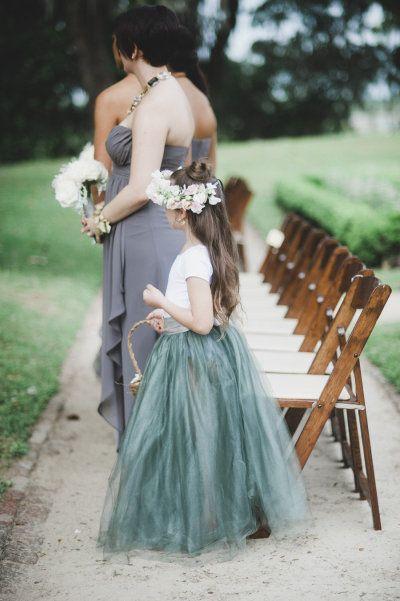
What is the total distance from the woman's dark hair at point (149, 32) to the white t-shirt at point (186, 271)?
3.49 ft

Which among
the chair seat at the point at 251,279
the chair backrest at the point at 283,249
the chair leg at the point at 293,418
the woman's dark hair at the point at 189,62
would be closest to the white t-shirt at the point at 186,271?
the chair leg at the point at 293,418

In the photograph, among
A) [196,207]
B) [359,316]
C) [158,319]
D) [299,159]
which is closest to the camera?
[196,207]

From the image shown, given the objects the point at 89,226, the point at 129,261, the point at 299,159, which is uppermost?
the point at 89,226

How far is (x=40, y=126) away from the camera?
88.6ft

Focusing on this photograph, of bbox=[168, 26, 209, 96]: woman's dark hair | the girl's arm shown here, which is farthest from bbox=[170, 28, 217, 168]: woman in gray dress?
the girl's arm

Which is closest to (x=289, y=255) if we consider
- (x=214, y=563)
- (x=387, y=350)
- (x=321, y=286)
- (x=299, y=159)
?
(x=387, y=350)

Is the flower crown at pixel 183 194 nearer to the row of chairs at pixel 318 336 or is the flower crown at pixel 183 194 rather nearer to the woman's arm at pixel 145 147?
the woman's arm at pixel 145 147

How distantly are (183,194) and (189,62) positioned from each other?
6.59 ft

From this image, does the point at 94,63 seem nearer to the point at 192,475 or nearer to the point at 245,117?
the point at 192,475

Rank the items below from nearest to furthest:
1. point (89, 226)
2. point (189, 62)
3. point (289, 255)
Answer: point (89, 226)
point (189, 62)
point (289, 255)

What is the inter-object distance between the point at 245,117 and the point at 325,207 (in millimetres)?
22743

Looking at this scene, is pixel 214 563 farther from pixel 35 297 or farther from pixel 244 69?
pixel 244 69

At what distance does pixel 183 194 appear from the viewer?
328 centimetres

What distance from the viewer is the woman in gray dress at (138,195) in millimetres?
3717
